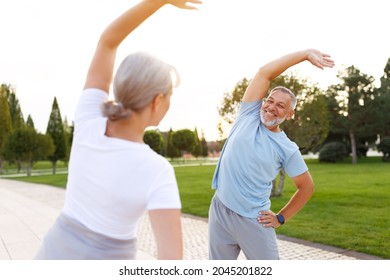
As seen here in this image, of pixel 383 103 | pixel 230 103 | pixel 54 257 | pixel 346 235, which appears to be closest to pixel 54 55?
pixel 54 257

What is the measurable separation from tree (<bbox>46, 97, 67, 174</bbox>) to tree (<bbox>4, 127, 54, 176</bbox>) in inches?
85.6

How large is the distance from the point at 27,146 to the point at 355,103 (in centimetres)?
2242

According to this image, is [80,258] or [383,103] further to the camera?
[383,103]

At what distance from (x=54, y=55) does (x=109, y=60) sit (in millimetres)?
3402

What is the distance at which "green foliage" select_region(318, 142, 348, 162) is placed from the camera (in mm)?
30703

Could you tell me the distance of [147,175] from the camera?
1.10 m

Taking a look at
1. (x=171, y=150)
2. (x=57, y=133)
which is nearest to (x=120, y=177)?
(x=57, y=133)

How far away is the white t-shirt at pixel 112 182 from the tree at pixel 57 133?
31863mm

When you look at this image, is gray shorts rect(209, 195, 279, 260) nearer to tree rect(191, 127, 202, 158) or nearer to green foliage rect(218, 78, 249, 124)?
green foliage rect(218, 78, 249, 124)

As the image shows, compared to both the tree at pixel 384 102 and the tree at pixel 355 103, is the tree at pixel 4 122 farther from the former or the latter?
the tree at pixel 384 102

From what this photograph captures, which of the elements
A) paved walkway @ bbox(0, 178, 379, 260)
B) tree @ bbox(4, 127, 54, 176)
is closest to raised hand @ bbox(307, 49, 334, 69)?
paved walkway @ bbox(0, 178, 379, 260)

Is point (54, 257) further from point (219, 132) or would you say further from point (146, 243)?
point (219, 132)

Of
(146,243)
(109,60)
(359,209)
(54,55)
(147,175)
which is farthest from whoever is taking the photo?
(359,209)

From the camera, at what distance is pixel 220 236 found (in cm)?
249
